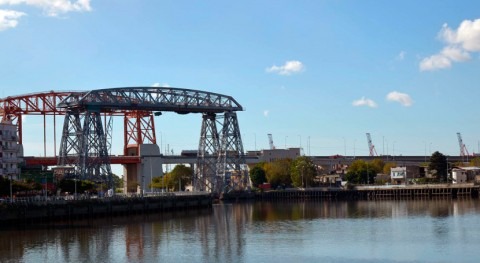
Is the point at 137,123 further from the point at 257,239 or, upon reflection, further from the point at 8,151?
the point at 257,239

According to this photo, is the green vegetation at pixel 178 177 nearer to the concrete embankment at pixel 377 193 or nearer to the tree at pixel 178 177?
the tree at pixel 178 177

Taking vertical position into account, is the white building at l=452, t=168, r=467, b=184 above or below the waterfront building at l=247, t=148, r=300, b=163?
below

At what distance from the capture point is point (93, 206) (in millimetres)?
84000

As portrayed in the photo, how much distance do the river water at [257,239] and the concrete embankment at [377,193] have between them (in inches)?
1758

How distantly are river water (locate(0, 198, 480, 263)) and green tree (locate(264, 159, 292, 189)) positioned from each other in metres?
70.9

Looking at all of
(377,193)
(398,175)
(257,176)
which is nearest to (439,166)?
(398,175)

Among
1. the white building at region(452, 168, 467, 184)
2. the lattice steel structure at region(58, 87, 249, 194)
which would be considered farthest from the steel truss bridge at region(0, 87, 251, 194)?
the white building at region(452, 168, 467, 184)

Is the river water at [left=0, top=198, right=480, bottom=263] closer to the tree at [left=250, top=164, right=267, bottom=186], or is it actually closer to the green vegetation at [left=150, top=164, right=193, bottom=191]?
the green vegetation at [left=150, top=164, right=193, bottom=191]

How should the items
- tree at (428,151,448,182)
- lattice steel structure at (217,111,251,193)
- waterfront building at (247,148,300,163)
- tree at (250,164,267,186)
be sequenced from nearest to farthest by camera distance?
lattice steel structure at (217,111,251,193), tree at (428,151,448,182), tree at (250,164,267,186), waterfront building at (247,148,300,163)

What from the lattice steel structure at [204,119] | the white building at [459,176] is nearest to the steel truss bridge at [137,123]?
the lattice steel structure at [204,119]

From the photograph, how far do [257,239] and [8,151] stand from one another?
46.2 metres

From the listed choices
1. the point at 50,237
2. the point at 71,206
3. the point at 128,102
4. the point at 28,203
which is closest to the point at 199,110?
the point at 128,102

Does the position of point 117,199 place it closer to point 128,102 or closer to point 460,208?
point 128,102

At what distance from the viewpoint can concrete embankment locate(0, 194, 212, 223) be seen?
70.9 metres
